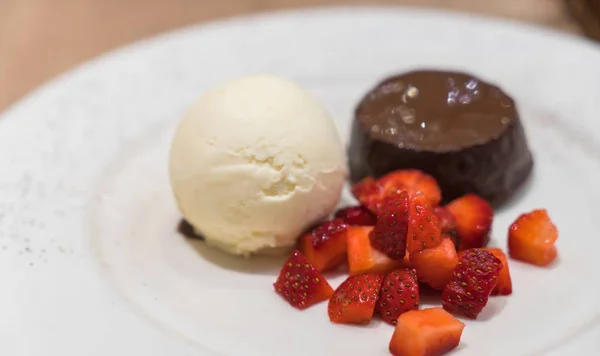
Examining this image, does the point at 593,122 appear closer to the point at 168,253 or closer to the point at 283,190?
the point at 283,190

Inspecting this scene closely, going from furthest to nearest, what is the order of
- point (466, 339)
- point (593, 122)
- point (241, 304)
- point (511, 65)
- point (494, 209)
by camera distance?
1. point (511, 65)
2. point (593, 122)
3. point (494, 209)
4. point (241, 304)
5. point (466, 339)

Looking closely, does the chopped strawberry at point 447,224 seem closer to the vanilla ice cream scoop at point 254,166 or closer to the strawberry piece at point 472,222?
the strawberry piece at point 472,222

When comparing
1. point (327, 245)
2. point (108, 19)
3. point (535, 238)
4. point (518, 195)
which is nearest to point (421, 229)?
point (327, 245)

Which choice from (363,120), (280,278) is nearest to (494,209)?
(363,120)

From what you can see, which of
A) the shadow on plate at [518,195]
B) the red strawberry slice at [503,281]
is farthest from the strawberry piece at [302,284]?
the shadow on plate at [518,195]

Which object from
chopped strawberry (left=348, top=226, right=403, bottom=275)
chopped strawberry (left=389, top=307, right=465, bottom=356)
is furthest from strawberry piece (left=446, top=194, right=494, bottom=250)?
chopped strawberry (left=389, top=307, right=465, bottom=356)

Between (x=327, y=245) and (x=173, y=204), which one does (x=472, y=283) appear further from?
(x=173, y=204)
